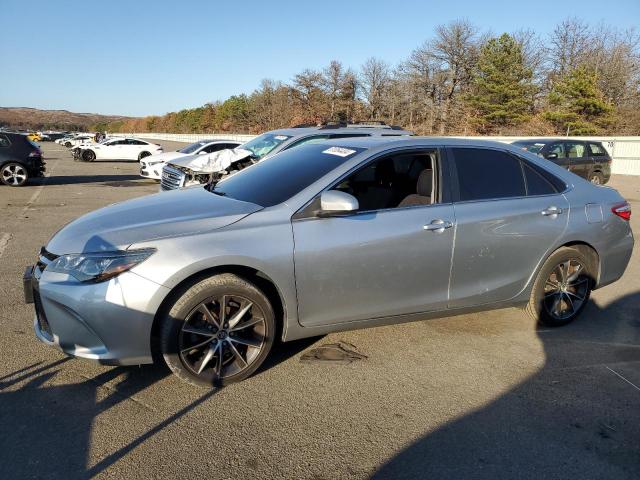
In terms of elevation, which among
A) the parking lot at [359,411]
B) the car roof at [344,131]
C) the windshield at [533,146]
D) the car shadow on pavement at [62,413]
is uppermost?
the car roof at [344,131]

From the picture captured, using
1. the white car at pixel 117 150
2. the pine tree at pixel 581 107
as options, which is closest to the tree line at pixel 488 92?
the pine tree at pixel 581 107

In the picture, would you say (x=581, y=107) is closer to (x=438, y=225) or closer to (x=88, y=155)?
(x=88, y=155)

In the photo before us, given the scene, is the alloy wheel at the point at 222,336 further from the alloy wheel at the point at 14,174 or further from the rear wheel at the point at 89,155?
the rear wheel at the point at 89,155

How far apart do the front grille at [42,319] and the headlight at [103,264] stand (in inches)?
13.0

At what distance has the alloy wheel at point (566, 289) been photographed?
462 centimetres

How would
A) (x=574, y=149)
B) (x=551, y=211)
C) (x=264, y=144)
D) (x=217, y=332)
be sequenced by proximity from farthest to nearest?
(x=574, y=149) < (x=264, y=144) < (x=551, y=211) < (x=217, y=332)

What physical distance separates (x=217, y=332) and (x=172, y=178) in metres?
7.50

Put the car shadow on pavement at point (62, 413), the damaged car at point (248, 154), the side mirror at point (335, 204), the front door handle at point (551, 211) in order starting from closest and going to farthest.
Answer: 1. the car shadow on pavement at point (62, 413)
2. the side mirror at point (335, 204)
3. the front door handle at point (551, 211)
4. the damaged car at point (248, 154)

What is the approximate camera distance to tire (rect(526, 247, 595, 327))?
454cm

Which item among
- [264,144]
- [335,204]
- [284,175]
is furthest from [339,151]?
[264,144]

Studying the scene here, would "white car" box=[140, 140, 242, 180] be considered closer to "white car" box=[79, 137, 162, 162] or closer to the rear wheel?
"white car" box=[79, 137, 162, 162]

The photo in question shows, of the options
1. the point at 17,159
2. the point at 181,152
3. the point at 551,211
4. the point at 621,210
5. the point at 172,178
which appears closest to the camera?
the point at 551,211

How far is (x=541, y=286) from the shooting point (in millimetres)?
4527

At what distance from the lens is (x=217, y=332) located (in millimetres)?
3387
